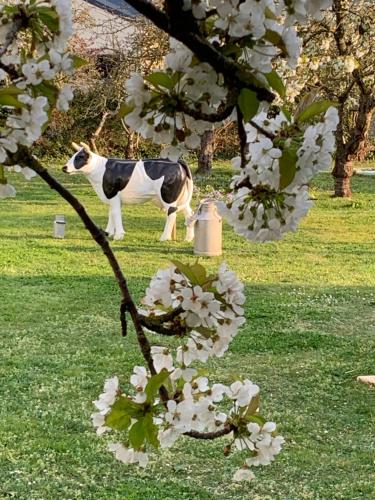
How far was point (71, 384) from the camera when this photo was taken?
388 cm

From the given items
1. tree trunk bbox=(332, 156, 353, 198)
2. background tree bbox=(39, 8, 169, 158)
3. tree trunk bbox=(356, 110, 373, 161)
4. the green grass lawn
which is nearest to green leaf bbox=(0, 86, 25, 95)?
the green grass lawn

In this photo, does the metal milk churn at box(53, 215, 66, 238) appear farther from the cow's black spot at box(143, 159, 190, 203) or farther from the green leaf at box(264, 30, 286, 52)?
the green leaf at box(264, 30, 286, 52)

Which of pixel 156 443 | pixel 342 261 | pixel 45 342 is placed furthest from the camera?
pixel 342 261

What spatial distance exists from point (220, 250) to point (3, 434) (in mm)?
4448

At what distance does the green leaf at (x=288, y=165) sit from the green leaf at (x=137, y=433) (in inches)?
Result: 10.3

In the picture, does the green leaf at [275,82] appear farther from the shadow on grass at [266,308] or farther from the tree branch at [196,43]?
the shadow on grass at [266,308]

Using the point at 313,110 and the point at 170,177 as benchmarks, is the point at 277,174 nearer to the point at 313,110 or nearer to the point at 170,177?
the point at 313,110

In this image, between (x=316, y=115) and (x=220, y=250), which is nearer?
(x=316, y=115)

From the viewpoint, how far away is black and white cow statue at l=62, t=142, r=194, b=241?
8.01 metres

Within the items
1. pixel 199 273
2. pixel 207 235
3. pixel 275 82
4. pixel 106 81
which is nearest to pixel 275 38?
pixel 275 82

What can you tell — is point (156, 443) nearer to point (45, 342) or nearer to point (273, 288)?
point (45, 342)

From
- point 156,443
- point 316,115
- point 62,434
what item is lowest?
point 62,434

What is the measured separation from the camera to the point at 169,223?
7988mm

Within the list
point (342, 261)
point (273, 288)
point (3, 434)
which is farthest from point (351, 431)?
point (342, 261)
